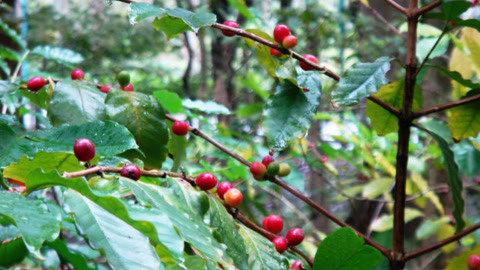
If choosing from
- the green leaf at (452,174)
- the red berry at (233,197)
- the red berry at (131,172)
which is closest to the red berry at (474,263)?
the green leaf at (452,174)

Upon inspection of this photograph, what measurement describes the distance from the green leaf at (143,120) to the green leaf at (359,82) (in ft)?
0.84

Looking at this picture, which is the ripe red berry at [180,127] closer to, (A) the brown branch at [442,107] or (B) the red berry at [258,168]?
(B) the red berry at [258,168]

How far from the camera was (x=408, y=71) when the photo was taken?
703mm

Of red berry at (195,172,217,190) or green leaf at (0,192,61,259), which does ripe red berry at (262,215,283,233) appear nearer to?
red berry at (195,172,217,190)

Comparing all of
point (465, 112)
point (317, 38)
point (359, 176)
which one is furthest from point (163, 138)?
point (317, 38)

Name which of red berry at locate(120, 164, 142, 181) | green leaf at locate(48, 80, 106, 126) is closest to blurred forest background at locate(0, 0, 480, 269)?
green leaf at locate(48, 80, 106, 126)

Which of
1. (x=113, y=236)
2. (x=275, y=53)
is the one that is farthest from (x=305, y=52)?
(x=113, y=236)

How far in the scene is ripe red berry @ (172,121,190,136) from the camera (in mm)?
735

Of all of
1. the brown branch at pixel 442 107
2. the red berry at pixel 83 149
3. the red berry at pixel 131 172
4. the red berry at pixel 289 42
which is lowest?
the red berry at pixel 131 172

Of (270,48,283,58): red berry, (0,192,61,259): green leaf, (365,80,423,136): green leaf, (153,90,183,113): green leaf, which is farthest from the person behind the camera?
(153,90,183,113): green leaf

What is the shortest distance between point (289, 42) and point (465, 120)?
0.37 metres

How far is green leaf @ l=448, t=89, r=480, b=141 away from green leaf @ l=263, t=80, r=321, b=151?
0.28 metres

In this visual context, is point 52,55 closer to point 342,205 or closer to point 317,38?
point 317,38

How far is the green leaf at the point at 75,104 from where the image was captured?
61 cm
